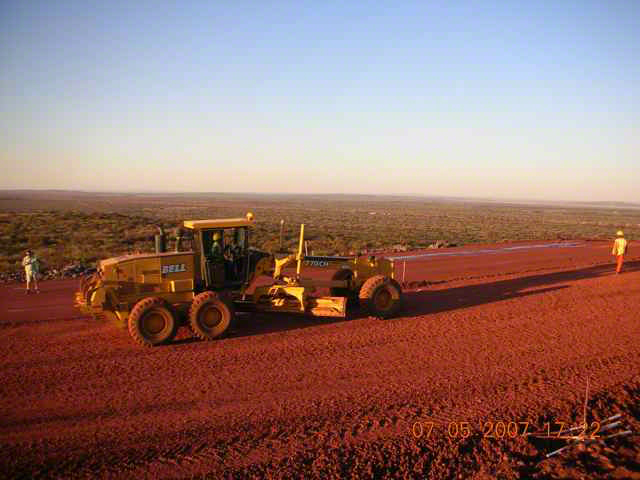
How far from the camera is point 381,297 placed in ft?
37.7

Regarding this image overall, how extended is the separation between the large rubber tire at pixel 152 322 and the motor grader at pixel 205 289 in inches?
0.7

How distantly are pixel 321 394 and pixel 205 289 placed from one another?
415 cm

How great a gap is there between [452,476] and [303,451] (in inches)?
66.1

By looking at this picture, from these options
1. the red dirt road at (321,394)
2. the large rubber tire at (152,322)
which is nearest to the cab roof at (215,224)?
the large rubber tire at (152,322)

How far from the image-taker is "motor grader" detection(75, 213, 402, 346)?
367 inches

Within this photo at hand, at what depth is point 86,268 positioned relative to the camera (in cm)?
1919

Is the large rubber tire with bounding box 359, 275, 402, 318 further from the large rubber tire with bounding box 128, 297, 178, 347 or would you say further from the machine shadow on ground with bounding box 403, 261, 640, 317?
the large rubber tire with bounding box 128, 297, 178, 347

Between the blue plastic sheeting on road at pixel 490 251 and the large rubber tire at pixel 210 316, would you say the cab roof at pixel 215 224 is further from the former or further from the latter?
the blue plastic sheeting on road at pixel 490 251

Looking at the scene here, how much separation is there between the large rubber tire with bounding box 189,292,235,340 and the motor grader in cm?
2

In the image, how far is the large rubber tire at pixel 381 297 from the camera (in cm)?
1130

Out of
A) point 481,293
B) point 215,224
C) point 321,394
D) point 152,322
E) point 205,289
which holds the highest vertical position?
point 215,224

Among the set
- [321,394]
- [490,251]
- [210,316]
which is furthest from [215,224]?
[490,251]

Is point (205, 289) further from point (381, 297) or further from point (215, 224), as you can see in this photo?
point (381, 297)

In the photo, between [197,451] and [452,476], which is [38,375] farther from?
[452,476]
